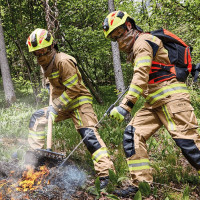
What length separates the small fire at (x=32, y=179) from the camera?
3043mm

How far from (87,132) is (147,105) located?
3.67ft

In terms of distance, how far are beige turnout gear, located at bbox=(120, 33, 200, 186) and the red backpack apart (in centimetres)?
7

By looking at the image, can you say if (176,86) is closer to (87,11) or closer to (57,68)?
(57,68)

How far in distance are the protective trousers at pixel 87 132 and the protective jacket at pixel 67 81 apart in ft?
0.51

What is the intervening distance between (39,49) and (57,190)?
2271mm

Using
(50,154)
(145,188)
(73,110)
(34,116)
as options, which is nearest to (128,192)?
(145,188)

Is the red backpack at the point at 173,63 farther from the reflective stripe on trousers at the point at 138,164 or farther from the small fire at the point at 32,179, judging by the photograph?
the small fire at the point at 32,179

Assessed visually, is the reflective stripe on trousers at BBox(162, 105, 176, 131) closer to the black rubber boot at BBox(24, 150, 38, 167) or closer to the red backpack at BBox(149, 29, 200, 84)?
the red backpack at BBox(149, 29, 200, 84)

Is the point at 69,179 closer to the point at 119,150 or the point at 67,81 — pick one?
the point at 119,150

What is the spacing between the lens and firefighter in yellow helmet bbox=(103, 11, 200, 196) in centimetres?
271

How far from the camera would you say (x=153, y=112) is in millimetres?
3203

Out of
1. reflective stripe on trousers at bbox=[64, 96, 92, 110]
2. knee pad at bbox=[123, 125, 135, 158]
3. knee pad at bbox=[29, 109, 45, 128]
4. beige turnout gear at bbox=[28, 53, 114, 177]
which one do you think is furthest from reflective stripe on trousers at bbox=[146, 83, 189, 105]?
knee pad at bbox=[29, 109, 45, 128]

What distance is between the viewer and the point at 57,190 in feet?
9.89

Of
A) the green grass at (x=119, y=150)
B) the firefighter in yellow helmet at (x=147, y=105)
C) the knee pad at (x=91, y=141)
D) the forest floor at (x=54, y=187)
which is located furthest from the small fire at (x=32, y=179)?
the firefighter in yellow helmet at (x=147, y=105)
